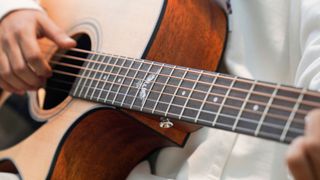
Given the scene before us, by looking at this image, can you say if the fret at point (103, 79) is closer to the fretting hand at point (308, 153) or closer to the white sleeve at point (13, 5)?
the white sleeve at point (13, 5)

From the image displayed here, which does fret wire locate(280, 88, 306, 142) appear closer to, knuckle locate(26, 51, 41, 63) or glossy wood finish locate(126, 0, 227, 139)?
glossy wood finish locate(126, 0, 227, 139)

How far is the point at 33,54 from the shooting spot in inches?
33.9

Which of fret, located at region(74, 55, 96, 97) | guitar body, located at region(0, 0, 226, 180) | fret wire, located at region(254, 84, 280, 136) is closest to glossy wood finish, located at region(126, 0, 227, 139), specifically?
guitar body, located at region(0, 0, 226, 180)

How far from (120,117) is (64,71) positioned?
0.57 feet

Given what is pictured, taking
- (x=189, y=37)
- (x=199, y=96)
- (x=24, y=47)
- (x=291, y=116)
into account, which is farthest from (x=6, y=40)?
(x=291, y=116)

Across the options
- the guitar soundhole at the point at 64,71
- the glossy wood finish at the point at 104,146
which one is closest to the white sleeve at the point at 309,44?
the glossy wood finish at the point at 104,146

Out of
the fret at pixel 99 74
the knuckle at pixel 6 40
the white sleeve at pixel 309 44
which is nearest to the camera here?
the white sleeve at pixel 309 44

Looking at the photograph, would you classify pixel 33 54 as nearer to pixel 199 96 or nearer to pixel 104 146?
pixel 104 146

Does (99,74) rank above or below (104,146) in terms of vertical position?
above

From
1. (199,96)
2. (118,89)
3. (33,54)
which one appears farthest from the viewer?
(33,54)

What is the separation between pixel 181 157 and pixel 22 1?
0.42 metres

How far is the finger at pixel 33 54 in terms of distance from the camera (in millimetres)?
862

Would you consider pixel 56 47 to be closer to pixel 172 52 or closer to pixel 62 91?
pixel 62 91

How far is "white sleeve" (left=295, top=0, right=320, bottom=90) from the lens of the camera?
2.23 feet
